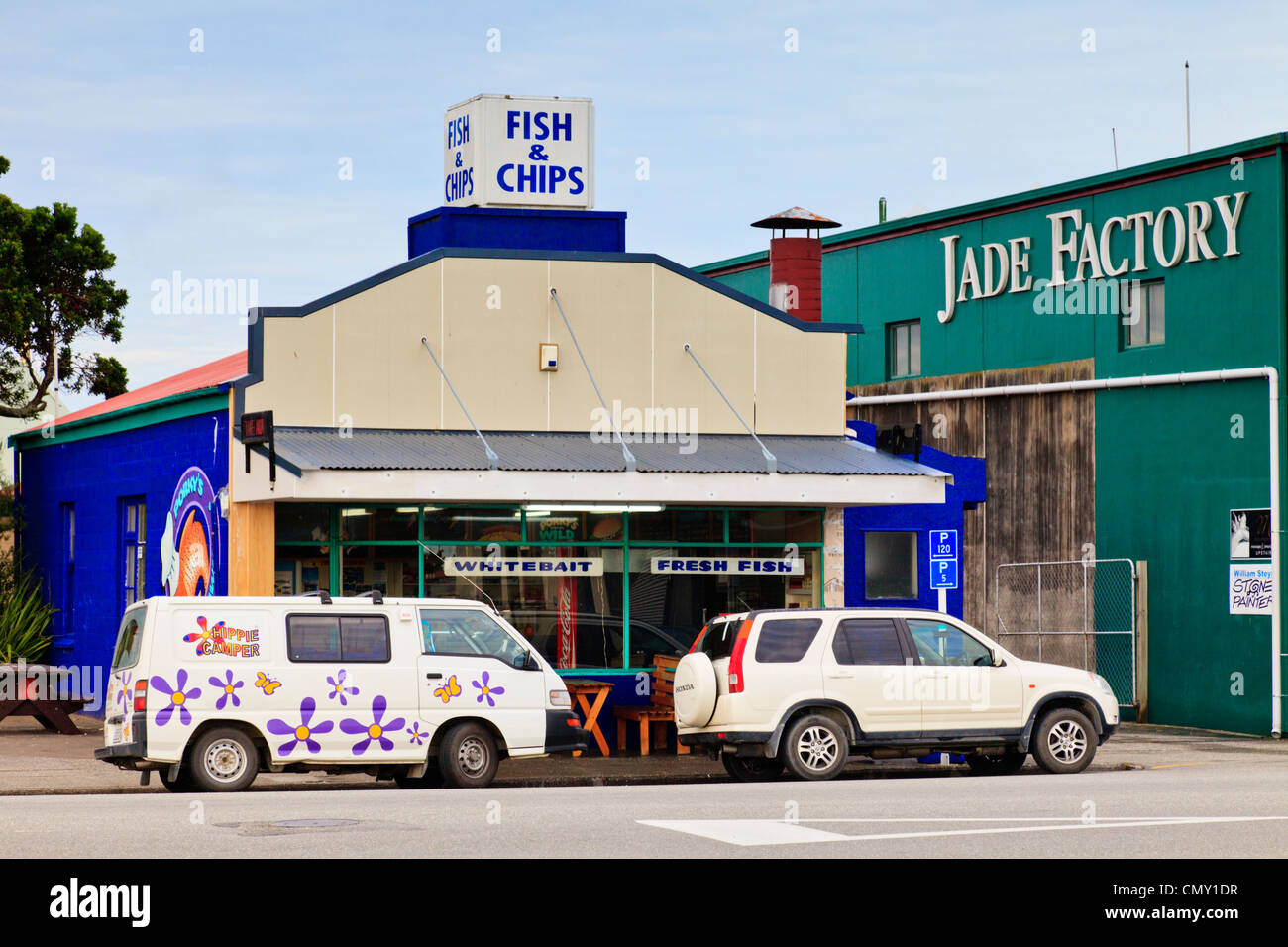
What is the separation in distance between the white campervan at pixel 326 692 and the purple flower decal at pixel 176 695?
0.03ft

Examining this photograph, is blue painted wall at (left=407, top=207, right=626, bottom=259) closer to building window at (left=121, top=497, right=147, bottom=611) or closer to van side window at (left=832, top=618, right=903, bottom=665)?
building window at (left=121, top=497, right=147, bottom=611)

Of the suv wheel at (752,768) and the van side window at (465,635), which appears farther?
the suv wheel at (752,768)

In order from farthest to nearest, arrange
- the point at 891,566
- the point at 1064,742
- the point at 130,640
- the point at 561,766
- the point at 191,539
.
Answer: the point at 891,566 → the point at 191,539 → the point at 561,766 → the point at 1064,742 → the point at 130,640

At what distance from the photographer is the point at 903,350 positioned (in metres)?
31.9

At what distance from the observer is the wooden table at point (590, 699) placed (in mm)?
20094

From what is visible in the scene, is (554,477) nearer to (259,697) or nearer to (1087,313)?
(259,697)

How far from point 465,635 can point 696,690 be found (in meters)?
2.40

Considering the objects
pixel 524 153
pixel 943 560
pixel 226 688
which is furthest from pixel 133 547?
pixel 943 560

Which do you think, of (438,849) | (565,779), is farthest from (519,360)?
(438,849)

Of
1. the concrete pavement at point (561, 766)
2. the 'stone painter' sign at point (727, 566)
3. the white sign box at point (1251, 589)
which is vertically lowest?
the concrete pavement at point (561, 766)

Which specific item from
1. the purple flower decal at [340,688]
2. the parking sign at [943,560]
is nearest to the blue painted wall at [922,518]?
the parking sign at [943,560]

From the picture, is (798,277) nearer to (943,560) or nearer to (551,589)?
(943,560)

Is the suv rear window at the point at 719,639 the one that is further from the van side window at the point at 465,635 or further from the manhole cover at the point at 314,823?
the manhole cover at the point at 314,823

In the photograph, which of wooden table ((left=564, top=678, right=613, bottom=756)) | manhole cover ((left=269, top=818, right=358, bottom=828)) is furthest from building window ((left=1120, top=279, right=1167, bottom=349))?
manhole cover ((left=269, top=818, right=358, bottom=828))
